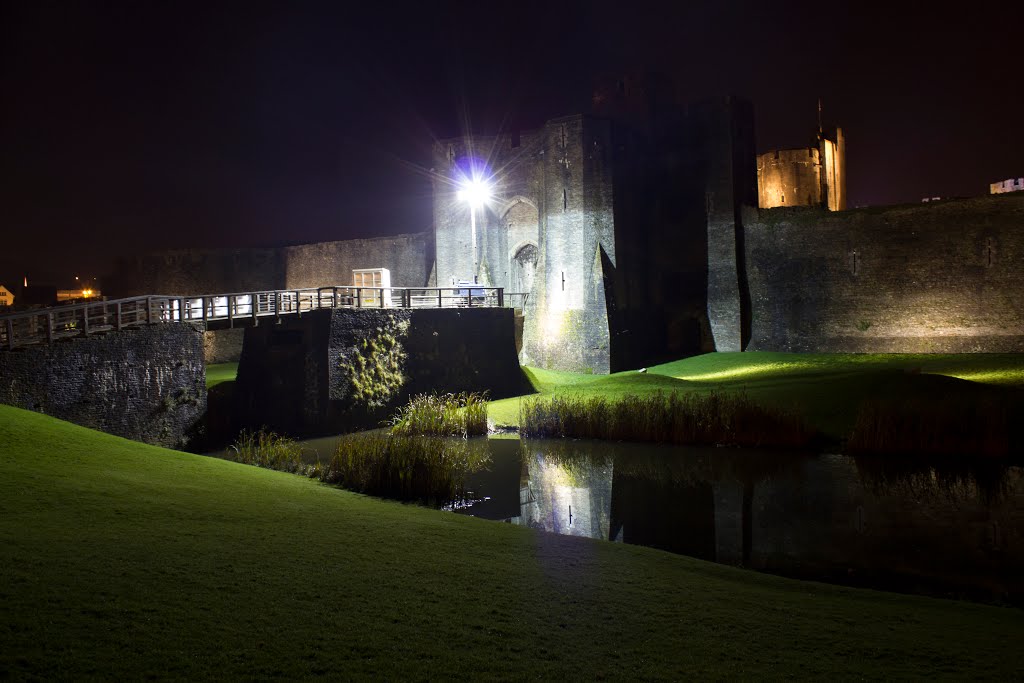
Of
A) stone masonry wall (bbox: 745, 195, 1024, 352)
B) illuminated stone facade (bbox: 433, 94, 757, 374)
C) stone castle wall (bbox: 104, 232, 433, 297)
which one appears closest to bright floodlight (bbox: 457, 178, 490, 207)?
illuminated stone facade (bbox: 433, 94, 757, 374)

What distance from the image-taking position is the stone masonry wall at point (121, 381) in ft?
51.0

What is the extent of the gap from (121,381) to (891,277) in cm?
2454

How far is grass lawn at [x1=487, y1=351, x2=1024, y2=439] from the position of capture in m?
19.5

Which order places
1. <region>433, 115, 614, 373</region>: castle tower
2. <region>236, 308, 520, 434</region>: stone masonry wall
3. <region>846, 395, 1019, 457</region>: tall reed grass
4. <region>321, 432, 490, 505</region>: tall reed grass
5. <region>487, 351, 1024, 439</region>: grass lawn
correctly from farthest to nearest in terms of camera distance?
<region>433, 115, 614, 373</region>: castle tower
<region>236, 308, 520, 434</region>: stone masonry wall
<region>487, 351, 1024, 439</region>: grass lawn
<region>846, 395, 1019, 457</region>: tall reed grass
<region>321, 432, 490, 505</region>: tall reed grass

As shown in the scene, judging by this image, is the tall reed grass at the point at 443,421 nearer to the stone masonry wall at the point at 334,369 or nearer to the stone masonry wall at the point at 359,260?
the stone masonry wall at the point at 334,369

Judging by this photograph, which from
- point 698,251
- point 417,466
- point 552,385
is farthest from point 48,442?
point 698,251

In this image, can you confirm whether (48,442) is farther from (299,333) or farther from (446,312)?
(446,312)

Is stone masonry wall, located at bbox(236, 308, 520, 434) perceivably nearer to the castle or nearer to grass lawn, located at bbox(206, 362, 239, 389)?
grass lawn, located at bbox(206, 362, 239, 389)

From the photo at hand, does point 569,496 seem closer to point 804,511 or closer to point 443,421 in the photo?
point 804,511

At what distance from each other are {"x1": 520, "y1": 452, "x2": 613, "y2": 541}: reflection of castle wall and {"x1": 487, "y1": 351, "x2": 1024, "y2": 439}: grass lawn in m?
4.94

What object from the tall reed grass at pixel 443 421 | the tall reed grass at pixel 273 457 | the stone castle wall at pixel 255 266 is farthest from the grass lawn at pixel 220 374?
the stone castle wall at pixel 255 266

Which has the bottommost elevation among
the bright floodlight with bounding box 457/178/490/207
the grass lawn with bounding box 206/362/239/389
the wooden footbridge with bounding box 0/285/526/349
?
the grass lawn with bounding box 206/362/239/389

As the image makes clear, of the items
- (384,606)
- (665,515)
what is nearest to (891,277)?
(665,515)

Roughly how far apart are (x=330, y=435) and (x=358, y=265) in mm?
21304
